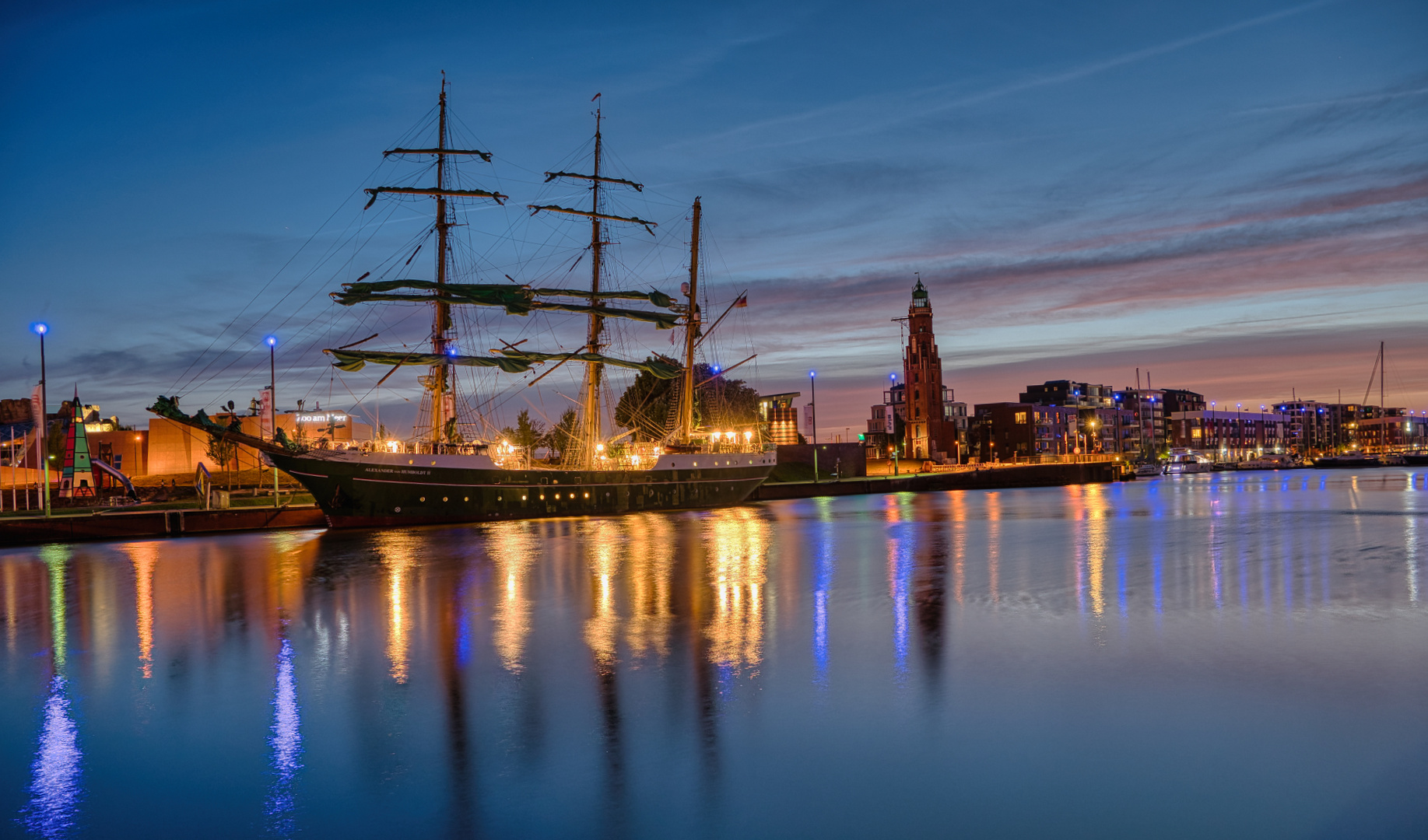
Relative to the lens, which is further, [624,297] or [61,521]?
[624,297]

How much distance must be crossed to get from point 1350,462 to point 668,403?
16105 cm

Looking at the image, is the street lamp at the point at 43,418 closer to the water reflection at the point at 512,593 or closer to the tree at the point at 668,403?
the water reflection at the point at 512,593

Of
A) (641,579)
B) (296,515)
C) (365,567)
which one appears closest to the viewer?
(641,579)

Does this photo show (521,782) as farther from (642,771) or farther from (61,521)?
(61,521)

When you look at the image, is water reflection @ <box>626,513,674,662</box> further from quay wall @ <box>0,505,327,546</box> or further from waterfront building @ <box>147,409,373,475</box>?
waterfront building @ <box>147,409,373,475</box>

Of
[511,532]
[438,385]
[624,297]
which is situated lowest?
[511,532]

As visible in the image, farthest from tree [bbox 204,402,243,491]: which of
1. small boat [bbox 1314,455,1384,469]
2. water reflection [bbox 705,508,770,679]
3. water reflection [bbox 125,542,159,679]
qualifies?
small boat [bbox 1314,455,1384,469]

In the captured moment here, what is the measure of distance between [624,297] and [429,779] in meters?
57.0

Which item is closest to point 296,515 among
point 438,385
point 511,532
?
point 438,385

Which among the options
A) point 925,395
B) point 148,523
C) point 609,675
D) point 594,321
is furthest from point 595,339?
point 925,395

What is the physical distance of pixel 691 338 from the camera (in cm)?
7131

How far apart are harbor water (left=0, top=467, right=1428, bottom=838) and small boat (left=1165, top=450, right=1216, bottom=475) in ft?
539

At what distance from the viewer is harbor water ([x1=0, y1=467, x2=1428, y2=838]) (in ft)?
29.7

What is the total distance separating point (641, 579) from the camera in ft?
89.7
